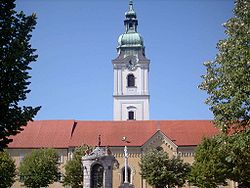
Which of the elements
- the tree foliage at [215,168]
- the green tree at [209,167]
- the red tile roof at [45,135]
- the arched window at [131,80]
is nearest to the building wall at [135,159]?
the red tile roof at [45,135]

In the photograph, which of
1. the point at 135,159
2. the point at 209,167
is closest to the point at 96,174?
the point at 209,167

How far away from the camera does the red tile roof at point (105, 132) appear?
2254 inches

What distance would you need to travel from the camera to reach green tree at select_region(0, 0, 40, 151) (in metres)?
15.9

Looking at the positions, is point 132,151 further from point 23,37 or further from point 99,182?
point 23,37

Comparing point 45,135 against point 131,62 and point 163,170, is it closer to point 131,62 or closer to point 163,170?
point 163,170

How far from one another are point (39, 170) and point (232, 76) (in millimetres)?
31351

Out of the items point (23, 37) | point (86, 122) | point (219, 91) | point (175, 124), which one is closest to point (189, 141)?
point (175, 124)

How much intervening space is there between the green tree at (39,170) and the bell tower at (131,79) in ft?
75.2

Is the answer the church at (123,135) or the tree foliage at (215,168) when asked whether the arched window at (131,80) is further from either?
the tree foliage at (215,168)

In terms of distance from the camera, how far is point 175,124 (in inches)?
2398

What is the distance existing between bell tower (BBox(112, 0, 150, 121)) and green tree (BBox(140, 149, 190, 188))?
22785mm

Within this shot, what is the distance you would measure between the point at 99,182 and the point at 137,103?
38508mm

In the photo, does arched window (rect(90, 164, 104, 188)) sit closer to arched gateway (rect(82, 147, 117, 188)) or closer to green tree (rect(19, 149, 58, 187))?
arched gateway (rect(82, 147, 117, 188))

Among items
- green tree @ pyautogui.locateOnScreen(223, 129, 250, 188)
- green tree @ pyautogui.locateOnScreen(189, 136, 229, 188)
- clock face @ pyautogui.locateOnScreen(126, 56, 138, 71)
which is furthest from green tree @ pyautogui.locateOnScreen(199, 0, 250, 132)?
clock face @ pyautogui.locateOnScreen(126, 56, 138, 71)
